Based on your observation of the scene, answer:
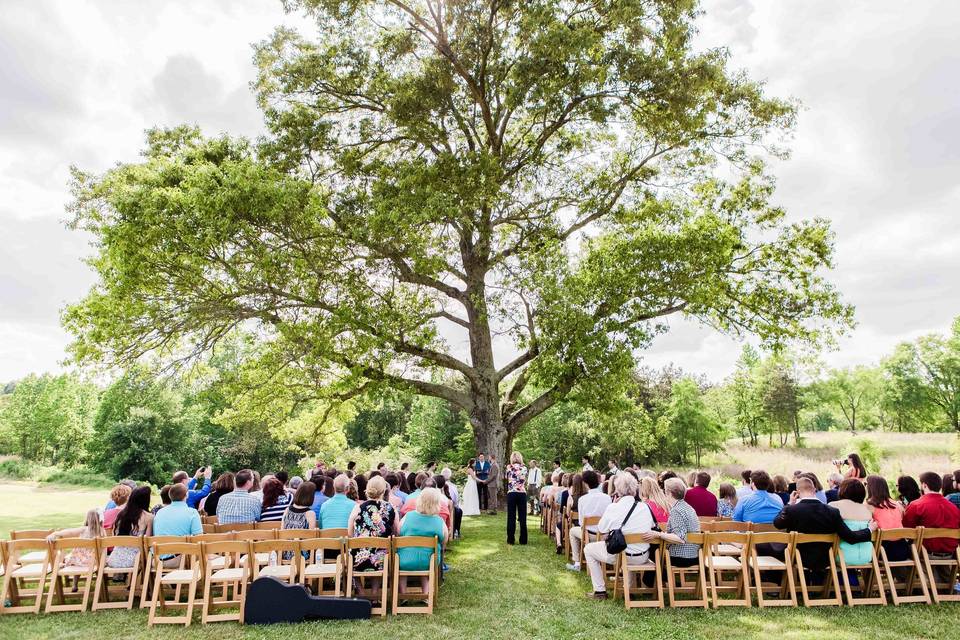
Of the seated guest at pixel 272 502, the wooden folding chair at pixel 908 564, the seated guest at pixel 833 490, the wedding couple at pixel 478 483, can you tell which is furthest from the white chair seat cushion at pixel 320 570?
the wedding couple at pixel 478 483

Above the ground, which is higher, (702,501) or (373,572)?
(702,501)

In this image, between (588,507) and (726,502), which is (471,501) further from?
(726,502)

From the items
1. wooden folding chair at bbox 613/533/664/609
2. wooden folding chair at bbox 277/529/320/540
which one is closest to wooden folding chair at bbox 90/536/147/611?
wooden folding chair at bbox 277/529/320/540

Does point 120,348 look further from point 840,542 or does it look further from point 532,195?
point 840,542

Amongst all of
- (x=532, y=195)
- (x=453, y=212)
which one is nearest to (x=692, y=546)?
(x=453, y=212)

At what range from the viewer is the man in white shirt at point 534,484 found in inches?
666

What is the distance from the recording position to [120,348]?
574 inches

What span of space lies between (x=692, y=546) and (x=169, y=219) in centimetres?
1248

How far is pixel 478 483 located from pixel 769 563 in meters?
11.6

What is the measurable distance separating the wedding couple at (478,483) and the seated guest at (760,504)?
30.2ft

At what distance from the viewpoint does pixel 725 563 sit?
22.5 ft

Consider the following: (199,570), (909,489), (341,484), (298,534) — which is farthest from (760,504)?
(199,570)

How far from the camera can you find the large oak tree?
46.9ft

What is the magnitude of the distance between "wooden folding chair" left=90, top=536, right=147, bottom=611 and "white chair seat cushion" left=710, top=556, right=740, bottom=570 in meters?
6.76
